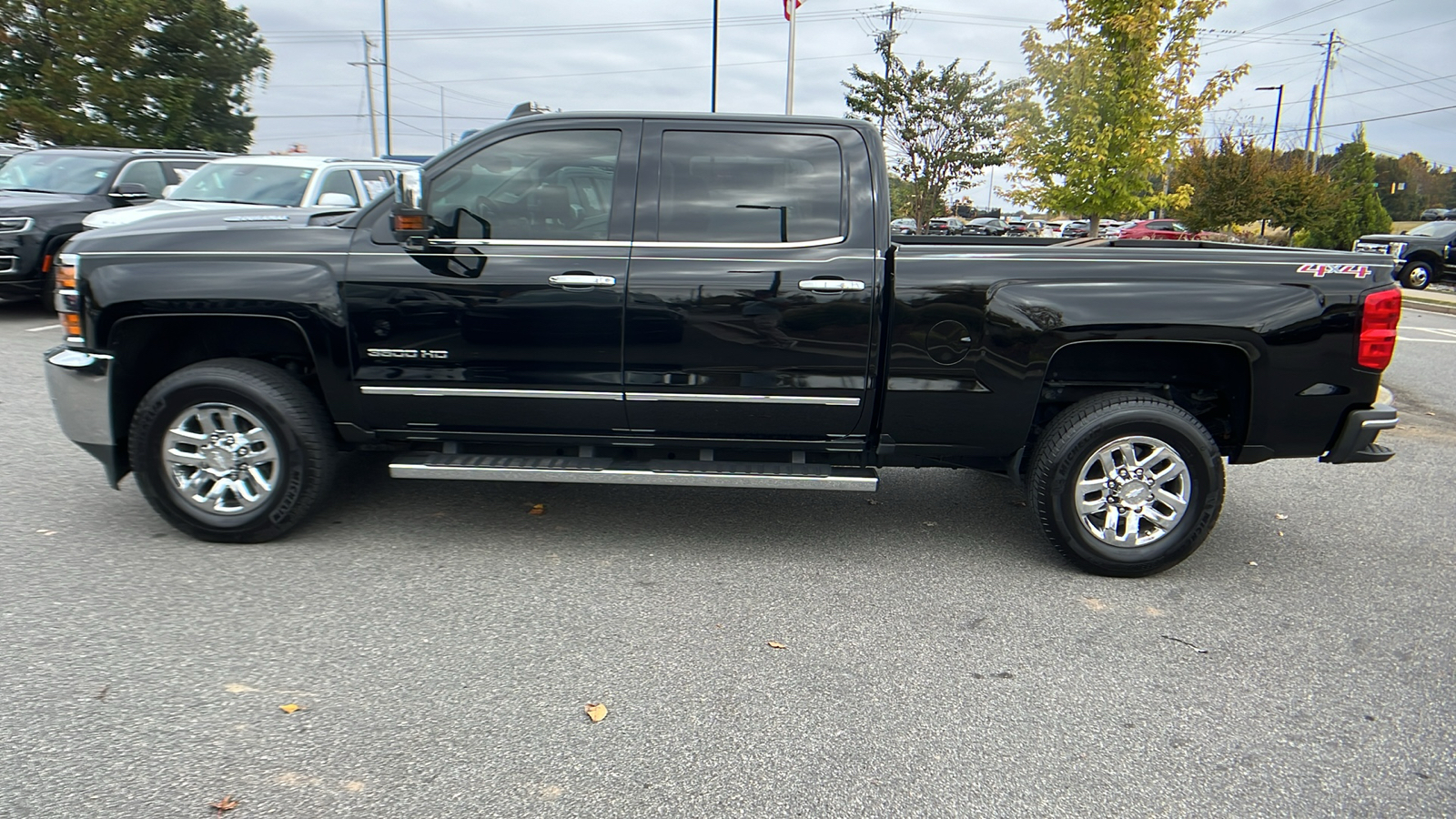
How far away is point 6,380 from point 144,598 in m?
5.15

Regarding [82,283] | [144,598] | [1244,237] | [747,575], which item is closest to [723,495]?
[747,575]

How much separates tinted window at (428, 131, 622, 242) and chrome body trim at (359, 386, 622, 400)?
689 millimetres

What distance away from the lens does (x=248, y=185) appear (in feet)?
33.4

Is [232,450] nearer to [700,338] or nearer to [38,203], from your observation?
[700,338]

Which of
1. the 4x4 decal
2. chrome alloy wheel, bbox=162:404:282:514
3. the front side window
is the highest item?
the front side window

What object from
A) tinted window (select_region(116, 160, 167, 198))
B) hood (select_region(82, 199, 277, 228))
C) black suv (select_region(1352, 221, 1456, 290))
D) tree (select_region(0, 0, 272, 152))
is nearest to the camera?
hood (select_region(82, 199, 277, 228))

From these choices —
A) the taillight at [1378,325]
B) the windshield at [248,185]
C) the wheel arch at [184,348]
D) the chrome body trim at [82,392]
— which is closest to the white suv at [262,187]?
the windshield at [248,185]

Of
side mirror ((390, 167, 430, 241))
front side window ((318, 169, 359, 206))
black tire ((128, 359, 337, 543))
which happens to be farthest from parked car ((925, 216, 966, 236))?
black tire ((128, 359, 337, 543))

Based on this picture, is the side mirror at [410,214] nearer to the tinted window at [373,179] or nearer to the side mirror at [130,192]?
the tinted window at [373,179]

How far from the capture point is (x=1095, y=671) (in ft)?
11.3

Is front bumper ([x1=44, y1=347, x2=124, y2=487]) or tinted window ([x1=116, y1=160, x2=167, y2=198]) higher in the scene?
tinted window ([x1=116, y1=160, x2=167, y2=198])

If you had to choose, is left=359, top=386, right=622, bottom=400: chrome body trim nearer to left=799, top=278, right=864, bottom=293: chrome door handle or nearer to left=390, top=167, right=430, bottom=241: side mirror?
left=390, top=167, right=430, bottom=241: side mirror

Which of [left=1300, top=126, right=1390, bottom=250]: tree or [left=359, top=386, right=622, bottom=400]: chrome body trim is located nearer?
[left=359, top=386, right=622, bottom=400]: chrome body trim

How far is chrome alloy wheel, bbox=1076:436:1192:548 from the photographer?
4215 millimetres
